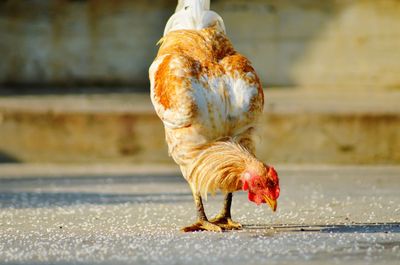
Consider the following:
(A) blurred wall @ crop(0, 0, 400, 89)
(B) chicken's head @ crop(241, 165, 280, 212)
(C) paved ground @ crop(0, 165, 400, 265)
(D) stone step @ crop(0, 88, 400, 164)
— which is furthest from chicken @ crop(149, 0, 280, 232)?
(A) blurred wall @ crop(0, 0, 400, 89)

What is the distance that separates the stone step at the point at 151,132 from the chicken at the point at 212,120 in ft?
18.9

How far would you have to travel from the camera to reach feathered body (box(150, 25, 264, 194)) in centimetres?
952

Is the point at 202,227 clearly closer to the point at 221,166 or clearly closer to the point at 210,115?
the point at 221,166

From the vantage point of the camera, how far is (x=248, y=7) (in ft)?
60.1

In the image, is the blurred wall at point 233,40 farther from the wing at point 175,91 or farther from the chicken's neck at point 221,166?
the chicken's neck at point 221,166

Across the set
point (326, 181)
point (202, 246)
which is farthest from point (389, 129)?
point (202, 246)

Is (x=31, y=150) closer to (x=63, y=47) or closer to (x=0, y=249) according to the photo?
(x=63, y=47)

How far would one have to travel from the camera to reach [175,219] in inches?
425

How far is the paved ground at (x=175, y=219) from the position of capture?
859cm

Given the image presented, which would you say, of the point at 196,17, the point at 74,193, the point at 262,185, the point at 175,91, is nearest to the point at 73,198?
the point at 74,193

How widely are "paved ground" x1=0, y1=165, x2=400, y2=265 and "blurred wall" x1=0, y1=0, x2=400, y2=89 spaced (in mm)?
2916

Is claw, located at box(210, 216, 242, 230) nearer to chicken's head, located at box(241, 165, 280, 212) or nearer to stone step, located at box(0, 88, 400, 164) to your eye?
chicken's head, located at box(241, 165, 280, 212)

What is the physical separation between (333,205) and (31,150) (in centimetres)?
562

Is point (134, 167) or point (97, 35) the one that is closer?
point (134, 167)
